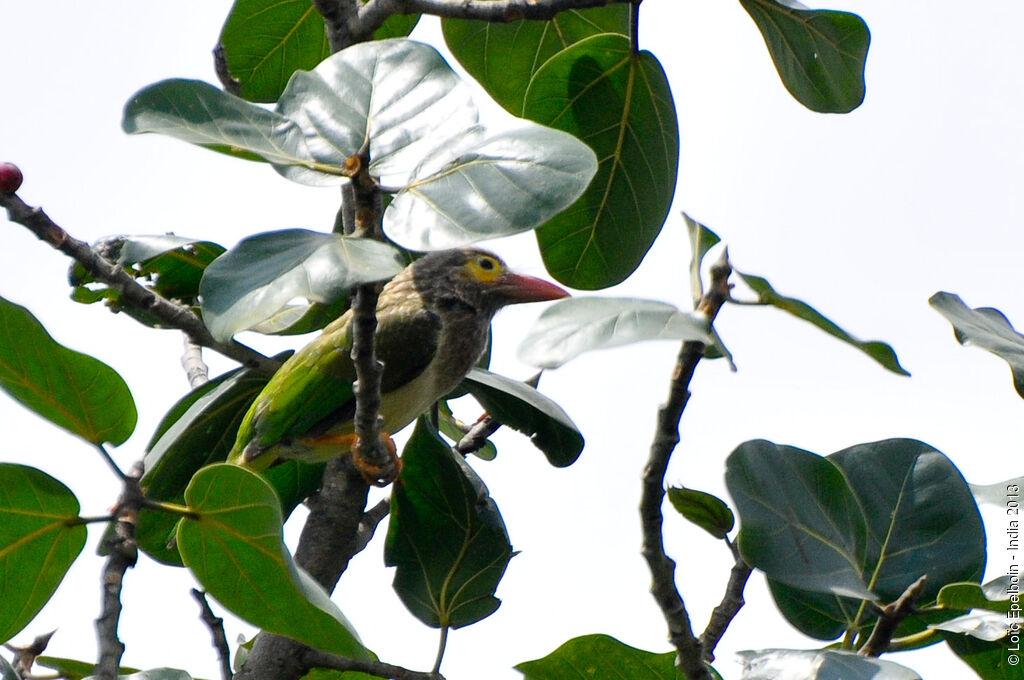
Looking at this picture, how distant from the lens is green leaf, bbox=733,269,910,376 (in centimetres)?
120

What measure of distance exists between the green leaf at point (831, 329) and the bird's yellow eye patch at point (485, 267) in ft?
6.44

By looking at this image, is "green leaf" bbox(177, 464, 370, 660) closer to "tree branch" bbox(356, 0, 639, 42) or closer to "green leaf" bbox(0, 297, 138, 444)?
"green leaf" bbox(0, 297, 138, 444)

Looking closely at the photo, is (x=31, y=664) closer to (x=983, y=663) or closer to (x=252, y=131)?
(x=252, y=131)

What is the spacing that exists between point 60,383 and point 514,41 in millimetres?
1470

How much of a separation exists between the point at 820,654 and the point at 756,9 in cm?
122

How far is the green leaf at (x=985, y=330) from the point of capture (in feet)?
4.92

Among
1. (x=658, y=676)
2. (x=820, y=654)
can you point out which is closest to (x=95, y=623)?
(x=658, y=676)

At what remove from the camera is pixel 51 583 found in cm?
152

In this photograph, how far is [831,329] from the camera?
3.94 feet

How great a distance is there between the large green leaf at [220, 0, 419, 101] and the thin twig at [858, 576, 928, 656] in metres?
1.76

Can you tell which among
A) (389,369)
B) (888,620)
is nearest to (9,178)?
(389,369)

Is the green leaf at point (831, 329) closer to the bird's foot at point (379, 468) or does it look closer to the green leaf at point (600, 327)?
the green leaf at point (600, 327)

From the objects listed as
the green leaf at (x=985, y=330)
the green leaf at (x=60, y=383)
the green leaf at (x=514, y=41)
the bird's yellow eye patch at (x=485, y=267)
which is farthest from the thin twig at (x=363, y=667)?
the bird's yellow eye patch at (x=485, y=267)

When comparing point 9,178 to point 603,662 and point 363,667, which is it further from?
point 603,662
